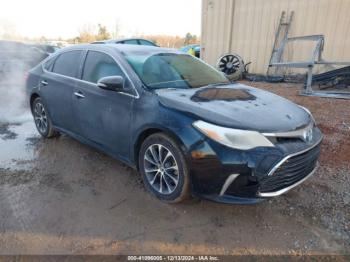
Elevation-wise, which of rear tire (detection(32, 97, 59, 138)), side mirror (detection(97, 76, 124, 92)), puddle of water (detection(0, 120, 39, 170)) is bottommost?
puddle of water (detection(0, 120, 39, 170))

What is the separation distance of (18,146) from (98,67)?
6.26 feet

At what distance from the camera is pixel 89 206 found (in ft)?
8.98

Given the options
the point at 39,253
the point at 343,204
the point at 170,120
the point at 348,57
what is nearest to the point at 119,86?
the point at 170,120

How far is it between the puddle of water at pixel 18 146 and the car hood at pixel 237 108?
217 centimetres

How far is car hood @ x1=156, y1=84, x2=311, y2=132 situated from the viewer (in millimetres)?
2355

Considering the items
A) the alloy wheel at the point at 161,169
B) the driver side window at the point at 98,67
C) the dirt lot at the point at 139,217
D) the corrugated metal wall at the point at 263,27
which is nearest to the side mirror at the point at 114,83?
the driver side window at the point at 98,67

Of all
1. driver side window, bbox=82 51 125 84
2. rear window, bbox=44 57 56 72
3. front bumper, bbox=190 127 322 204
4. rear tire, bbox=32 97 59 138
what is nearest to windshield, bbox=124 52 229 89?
driver side window, bbox=82 51 125 84

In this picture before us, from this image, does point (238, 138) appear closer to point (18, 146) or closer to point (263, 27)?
point (18, 146)

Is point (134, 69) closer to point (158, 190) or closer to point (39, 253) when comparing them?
point (158, 190)

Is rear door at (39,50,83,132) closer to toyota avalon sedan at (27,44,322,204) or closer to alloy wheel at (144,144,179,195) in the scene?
toyota avalon sedan at (27,44,322,204)

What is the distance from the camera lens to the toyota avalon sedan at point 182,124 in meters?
2.28

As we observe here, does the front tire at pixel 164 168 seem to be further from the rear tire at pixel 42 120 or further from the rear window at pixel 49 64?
the rear window at pixel 49 64

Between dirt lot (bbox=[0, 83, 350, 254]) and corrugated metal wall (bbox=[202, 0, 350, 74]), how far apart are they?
22.9 ft

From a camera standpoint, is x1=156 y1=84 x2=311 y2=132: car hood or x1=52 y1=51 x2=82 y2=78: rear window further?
x1=52 y1=51 x2=82 y2=78: rear window
